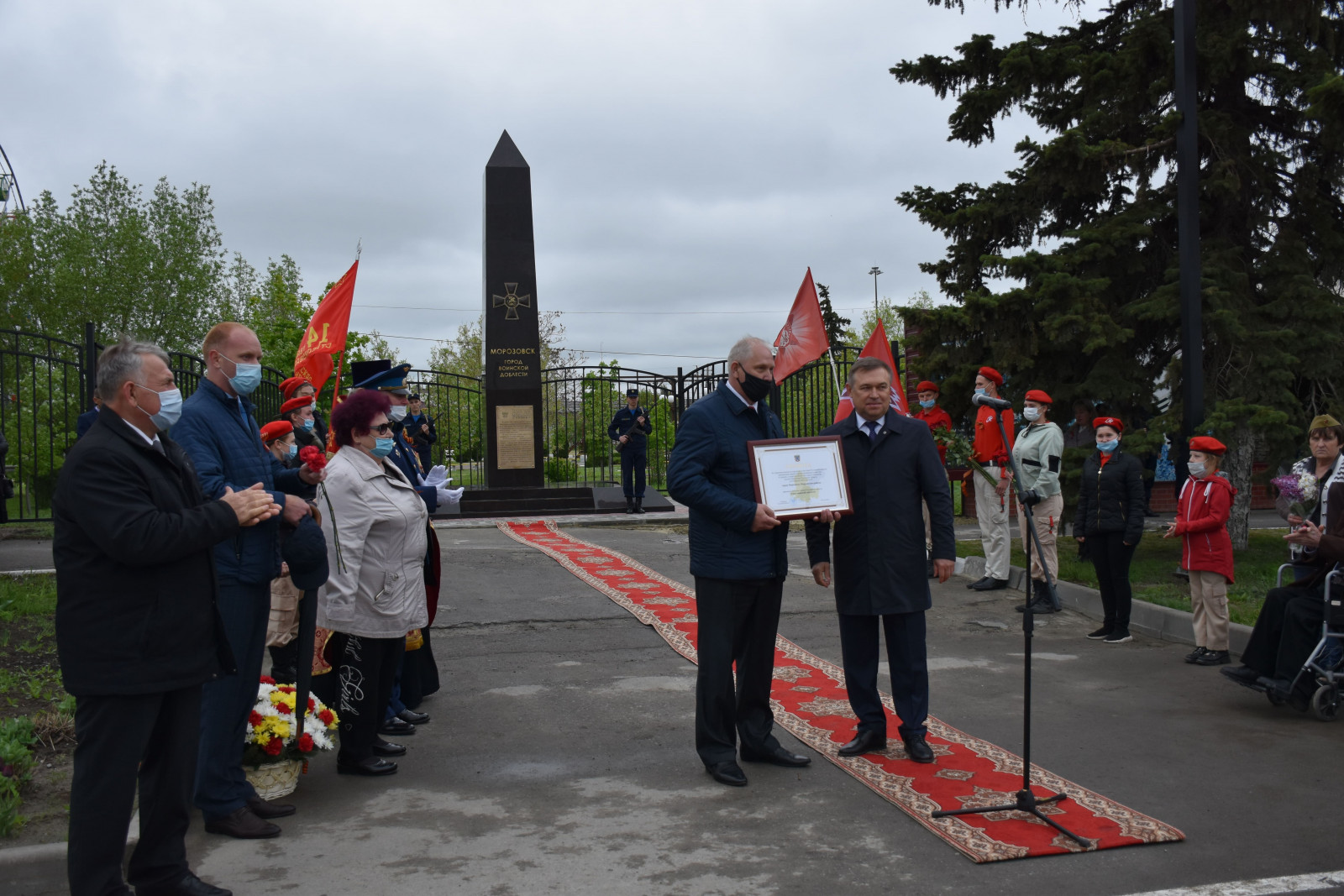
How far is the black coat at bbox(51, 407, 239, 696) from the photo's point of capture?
3387mm

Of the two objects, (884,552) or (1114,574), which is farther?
(1114,574)

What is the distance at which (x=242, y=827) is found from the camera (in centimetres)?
441

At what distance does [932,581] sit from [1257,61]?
22.3ft

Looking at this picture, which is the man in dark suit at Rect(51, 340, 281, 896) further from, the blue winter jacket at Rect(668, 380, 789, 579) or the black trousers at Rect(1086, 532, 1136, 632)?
the black trousers at Rect(1086, 532, 1136, 632)

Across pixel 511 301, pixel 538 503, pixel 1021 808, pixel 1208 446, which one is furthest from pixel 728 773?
pixel 511 301

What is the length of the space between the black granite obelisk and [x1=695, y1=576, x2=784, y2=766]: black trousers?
587 inches

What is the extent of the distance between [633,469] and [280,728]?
13815 millimetres

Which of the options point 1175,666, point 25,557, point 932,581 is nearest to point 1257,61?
point 932,581

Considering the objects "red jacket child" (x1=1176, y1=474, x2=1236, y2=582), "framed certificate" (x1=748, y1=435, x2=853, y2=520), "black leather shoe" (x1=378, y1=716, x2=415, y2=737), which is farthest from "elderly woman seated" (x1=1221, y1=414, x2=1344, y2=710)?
"black leather shoe" (x1=378, y1=716, x2=415, y2=737)

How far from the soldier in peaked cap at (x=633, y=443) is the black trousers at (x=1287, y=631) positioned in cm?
1200

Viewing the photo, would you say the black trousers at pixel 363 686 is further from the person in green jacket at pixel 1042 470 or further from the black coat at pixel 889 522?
the person in green jacket at pixel 1042 470

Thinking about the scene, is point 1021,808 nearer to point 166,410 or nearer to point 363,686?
point 363,686

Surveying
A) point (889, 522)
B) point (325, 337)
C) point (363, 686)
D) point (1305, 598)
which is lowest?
point (363, 686)

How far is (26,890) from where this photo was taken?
13.0 ft
